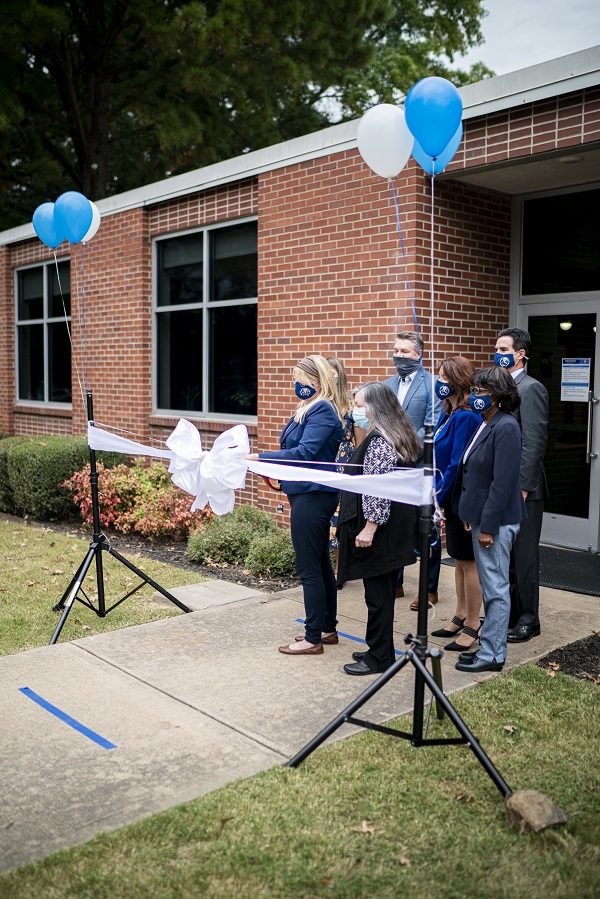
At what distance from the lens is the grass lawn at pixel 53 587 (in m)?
6.02

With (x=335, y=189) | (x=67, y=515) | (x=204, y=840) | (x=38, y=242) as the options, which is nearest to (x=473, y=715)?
(x=204, y=840)

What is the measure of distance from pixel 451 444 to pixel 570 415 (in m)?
3.09

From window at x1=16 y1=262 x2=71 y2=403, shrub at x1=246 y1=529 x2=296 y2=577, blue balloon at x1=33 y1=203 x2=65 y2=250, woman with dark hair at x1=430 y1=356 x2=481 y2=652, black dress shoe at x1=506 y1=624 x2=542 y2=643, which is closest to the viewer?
woman with dark hair at x1=430 y1=356 x2=481 y2=652

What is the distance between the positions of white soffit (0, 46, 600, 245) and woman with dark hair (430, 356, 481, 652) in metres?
2.56

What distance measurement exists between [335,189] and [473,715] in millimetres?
5756

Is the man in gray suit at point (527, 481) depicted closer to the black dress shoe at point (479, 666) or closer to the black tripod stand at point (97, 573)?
the black dress shoe at point (479, 666)

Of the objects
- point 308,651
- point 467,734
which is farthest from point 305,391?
point 467,734

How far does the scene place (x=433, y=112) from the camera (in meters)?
4.79

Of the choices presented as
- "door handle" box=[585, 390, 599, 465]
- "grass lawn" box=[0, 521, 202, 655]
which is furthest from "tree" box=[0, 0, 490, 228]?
"door handle" box=[585, 390, 599, 465]

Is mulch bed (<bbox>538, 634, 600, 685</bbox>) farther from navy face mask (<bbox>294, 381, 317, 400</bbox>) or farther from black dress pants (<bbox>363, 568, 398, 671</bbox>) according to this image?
navy face mask (<bbox>294, 381, 317, 400</bbox>)

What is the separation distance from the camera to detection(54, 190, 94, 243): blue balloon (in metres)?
6.98

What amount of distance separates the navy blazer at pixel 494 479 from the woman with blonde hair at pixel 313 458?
0.84 m

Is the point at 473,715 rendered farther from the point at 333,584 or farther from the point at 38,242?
the point at 38,242

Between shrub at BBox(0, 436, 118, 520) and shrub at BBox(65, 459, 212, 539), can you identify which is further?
shrub at BBox(0, 436, 118, 520)
